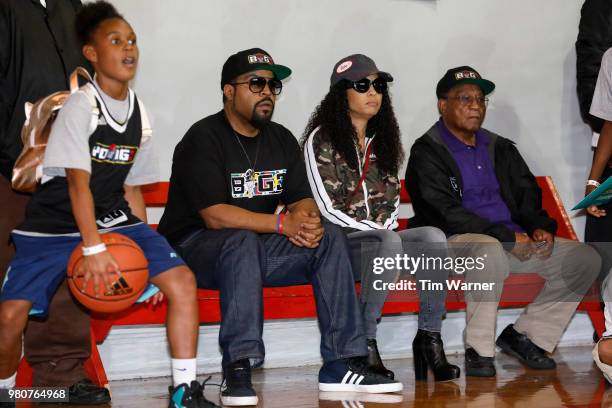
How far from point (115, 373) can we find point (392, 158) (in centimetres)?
180

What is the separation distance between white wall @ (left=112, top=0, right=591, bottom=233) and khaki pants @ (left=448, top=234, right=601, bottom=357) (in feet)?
3.77

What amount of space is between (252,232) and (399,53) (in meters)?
2.13

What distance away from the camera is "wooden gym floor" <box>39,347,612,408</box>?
12.6 feet

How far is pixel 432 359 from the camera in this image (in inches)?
173

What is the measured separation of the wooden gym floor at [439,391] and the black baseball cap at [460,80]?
157cm

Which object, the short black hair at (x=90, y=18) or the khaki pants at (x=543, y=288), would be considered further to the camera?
the khaki pants at (x=543, y=288)

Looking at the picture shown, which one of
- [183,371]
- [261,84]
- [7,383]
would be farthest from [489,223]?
[7,383]

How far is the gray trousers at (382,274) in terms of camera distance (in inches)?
169

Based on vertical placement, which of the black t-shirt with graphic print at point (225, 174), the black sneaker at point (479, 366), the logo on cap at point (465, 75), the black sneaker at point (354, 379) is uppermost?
the logo on cap at point (465, 75)

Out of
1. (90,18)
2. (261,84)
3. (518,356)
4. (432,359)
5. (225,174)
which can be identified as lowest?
(518,356)

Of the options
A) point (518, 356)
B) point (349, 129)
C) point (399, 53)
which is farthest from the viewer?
point (399, 53)

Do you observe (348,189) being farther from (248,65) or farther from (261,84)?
(248,65)

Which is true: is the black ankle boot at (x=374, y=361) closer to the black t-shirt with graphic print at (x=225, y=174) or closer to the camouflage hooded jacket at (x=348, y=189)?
the camouflage hooded jacket at (x=348, y=189)

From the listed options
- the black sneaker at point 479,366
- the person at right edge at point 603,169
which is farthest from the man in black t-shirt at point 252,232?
the person at right edge at point 603,169
